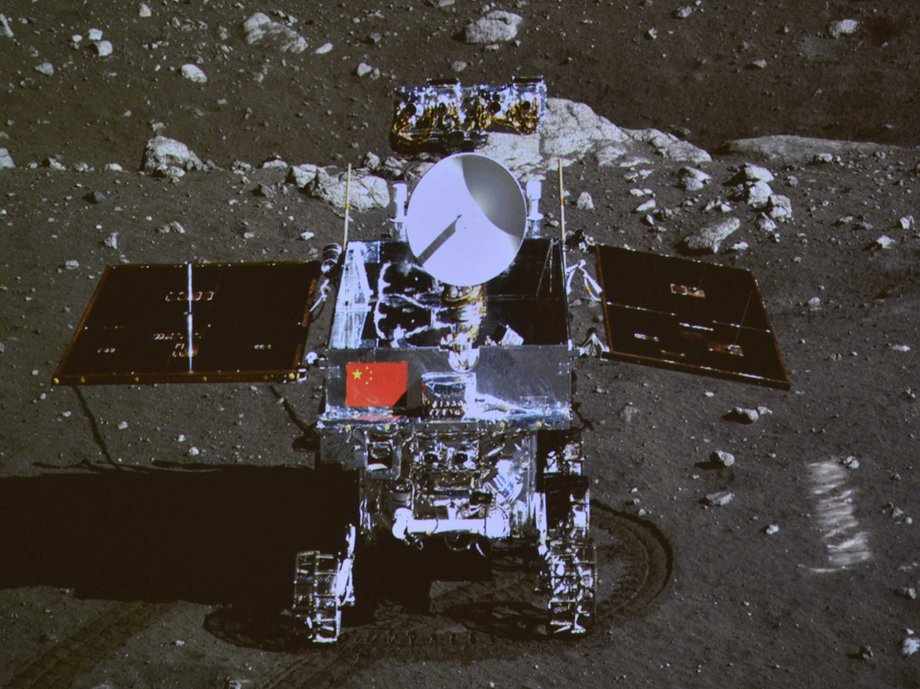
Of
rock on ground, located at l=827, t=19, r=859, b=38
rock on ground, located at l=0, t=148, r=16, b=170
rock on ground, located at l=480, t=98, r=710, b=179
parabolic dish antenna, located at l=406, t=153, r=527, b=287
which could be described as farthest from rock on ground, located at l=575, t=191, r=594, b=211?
rock on ground, located at l=0, t=148, r=16, b=170

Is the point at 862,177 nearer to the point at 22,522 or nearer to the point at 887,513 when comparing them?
the point at 887,513

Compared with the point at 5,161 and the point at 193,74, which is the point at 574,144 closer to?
the point at 193,74

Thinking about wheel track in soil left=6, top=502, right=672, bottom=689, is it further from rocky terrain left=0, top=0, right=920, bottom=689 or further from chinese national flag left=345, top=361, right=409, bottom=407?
chinese national flag left=345, top=361, right=409, bottom=407

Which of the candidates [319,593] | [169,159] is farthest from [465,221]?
[169,159]

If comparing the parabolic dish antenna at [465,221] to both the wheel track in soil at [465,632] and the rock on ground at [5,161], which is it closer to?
the wheel track in soil at [465,632]

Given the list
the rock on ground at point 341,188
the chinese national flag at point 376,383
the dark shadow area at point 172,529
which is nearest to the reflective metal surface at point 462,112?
the chinese national flag at point 376,383

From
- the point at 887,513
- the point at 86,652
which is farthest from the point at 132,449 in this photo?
the point at 887,513

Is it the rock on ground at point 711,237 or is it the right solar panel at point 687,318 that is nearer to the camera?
the right solar panel at point 687,318
